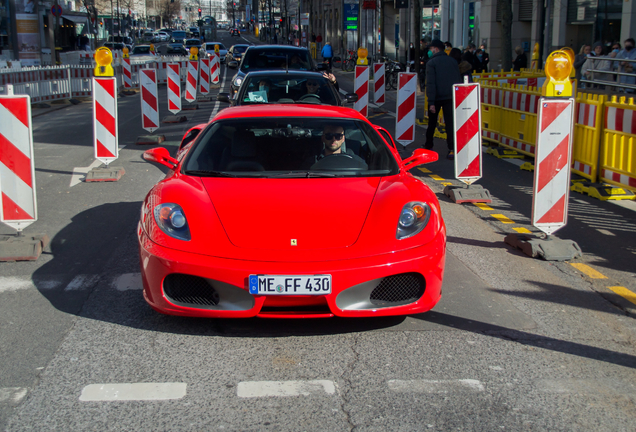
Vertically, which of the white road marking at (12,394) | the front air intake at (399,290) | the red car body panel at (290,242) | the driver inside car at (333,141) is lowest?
the white road marking at (12,394)

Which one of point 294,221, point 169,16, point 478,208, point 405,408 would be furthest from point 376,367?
point 169,16

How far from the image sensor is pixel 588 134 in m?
9.45

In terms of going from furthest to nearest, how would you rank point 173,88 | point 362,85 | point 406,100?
point 362,85
point 173,88
point 406,100

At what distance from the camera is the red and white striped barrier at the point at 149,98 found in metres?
12.9

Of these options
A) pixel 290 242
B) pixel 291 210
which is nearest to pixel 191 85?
pixel 291 210

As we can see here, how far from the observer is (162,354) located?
12.6 feet

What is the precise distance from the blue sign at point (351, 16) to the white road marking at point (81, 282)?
123 feet

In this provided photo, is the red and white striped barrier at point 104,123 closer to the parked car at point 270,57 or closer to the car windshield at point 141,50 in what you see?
the parked car at point 270,57

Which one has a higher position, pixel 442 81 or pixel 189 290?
pixel 442 81

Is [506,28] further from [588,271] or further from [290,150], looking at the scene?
[290,150]

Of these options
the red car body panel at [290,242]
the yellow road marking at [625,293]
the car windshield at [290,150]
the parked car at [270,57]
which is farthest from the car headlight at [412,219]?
the parked car at [270,57]

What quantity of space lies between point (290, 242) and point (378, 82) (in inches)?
616

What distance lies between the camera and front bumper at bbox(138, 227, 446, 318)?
3824 mm

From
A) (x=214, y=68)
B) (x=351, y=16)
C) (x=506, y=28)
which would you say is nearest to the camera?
(x=506, y=28)
